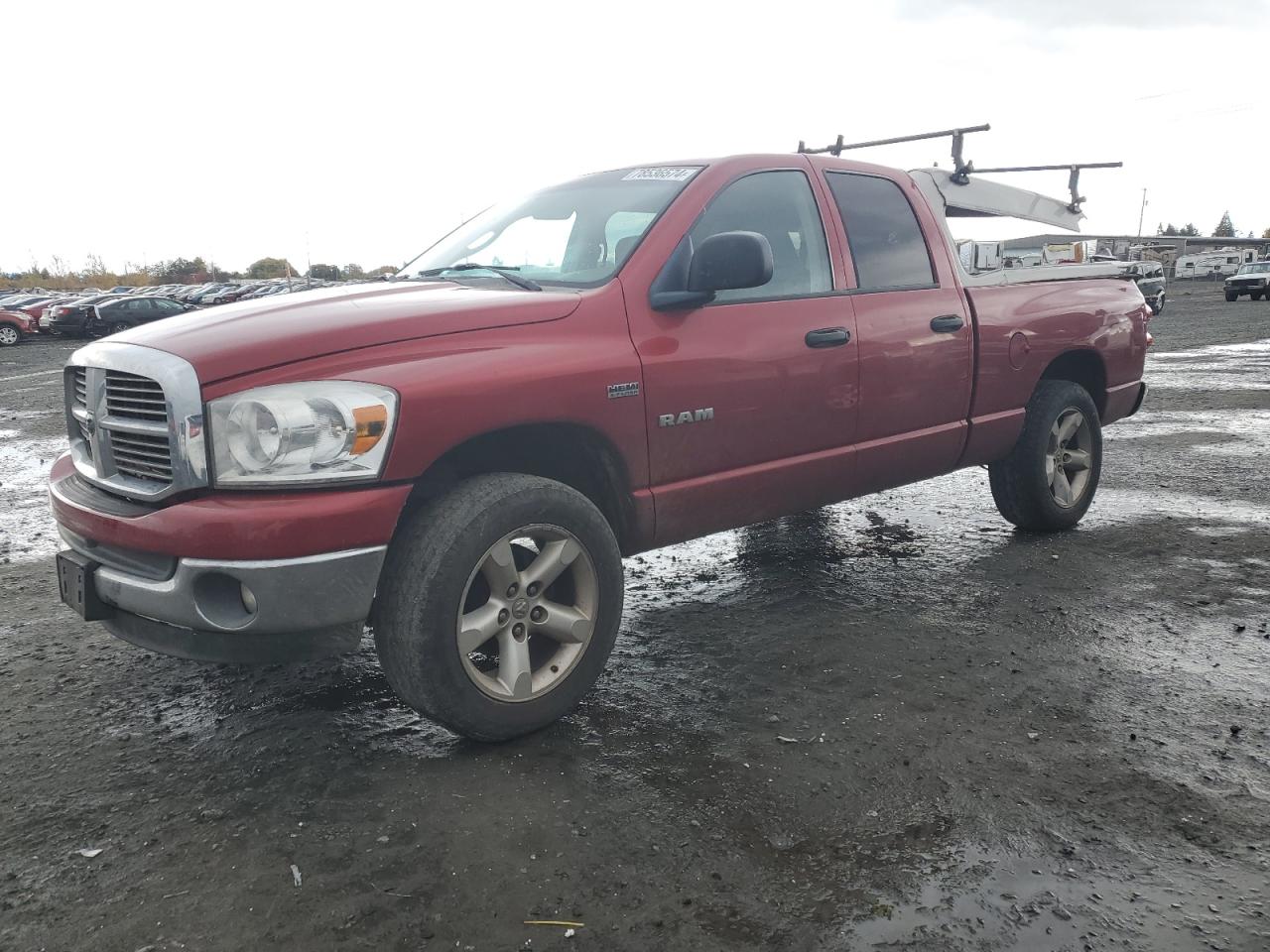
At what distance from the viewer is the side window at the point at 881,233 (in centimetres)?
431

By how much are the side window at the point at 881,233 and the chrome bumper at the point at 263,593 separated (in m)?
2.55

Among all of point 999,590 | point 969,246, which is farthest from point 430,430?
point 969,246

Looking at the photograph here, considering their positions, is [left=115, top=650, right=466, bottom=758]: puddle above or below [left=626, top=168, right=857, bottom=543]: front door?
below

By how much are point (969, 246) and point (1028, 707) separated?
8.87ft

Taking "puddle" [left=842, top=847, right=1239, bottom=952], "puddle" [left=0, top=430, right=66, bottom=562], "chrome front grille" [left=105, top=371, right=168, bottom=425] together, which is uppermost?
"chrome front grille" [left=105, top=371, right=168, bottom=425]

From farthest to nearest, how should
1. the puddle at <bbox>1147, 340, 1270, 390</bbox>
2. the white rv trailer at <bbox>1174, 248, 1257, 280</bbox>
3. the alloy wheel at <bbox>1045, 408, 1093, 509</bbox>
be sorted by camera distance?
the white rv trailer at <bbox>1174, 248, 1257, 280</bbox>
the puddle at <bbox>1147, 340, 1270, 390</bbox>
the alloy wheel at <bbox>1045, 408, 1093, 509</bbox>

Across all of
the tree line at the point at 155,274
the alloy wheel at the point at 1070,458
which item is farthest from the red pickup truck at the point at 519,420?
→ the tree line at the point at 155,274

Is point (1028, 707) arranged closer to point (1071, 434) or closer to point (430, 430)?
point (430, 430)

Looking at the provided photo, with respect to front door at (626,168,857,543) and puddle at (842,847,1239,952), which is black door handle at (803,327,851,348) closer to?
front door at (626,168,857,543)

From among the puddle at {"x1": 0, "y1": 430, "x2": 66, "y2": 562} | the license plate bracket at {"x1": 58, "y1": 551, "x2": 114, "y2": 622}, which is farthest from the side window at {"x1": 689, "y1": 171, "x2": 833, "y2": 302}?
the puddle at {"x1": 0, "y1": 430, "x2": 66, "y2": 562}

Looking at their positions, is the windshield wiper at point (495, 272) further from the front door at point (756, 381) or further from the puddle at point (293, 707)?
the puddle at point (293, 707)

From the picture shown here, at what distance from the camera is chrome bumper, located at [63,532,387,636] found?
2.63 metres

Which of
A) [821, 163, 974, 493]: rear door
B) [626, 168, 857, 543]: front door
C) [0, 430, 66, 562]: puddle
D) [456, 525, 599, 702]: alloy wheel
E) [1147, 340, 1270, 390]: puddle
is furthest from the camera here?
[1147, 340, 1270, 390]: puddle

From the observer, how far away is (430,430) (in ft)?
9.28
